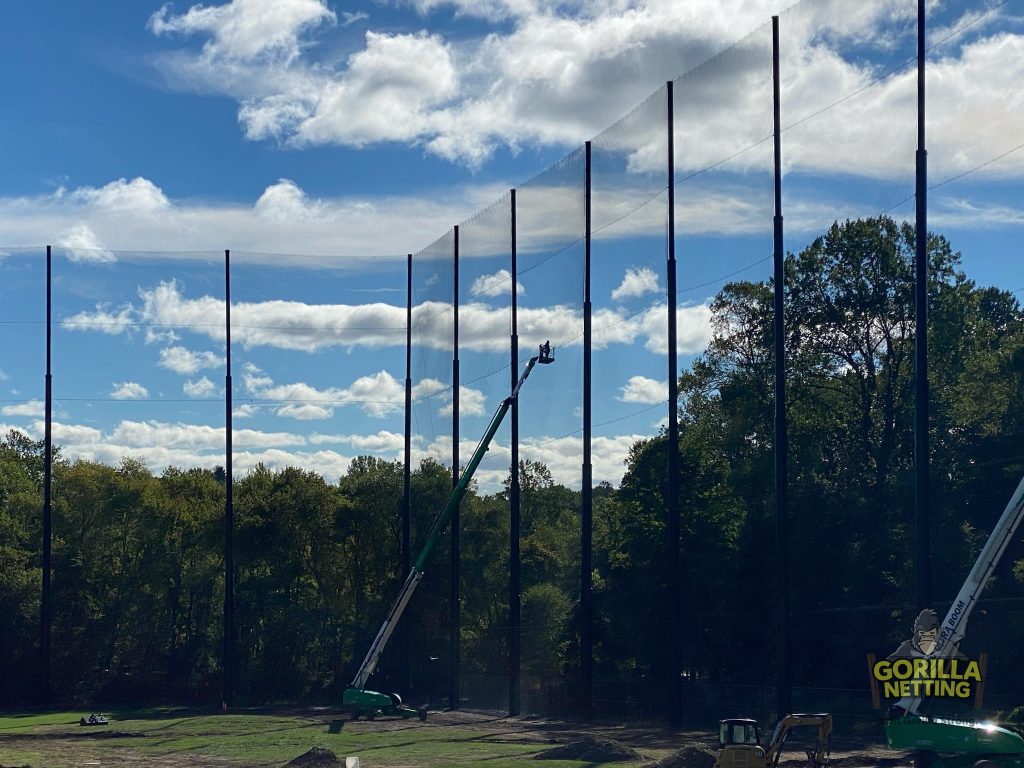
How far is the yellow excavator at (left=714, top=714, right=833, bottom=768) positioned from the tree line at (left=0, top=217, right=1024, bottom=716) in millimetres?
15447

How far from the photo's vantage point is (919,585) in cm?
2453

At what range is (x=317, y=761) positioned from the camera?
28.4 m

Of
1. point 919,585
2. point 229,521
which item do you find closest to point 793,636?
point 919,585

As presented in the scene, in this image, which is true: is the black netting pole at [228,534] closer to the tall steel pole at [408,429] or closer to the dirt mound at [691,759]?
the tall steel pole at [408,429]

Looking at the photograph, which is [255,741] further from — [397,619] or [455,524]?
[455,524]

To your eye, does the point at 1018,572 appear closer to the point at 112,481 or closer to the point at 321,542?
the point at 321,542

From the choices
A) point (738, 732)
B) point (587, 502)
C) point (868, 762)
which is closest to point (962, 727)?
point (738, 732)

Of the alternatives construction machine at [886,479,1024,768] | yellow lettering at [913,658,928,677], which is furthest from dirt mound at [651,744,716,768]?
yellow lettering at [913,658,928,677]

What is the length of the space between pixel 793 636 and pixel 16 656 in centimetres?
3553

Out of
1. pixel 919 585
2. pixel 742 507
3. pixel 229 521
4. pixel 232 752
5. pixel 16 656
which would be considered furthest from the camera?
pixel 16 656

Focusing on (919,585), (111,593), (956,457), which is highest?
(956,457)

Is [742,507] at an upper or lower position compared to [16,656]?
upper

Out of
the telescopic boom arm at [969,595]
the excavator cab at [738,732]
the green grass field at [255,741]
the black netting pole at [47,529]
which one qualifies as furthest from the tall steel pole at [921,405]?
the black netting pole at [47,529]

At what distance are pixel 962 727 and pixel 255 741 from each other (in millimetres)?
23471
